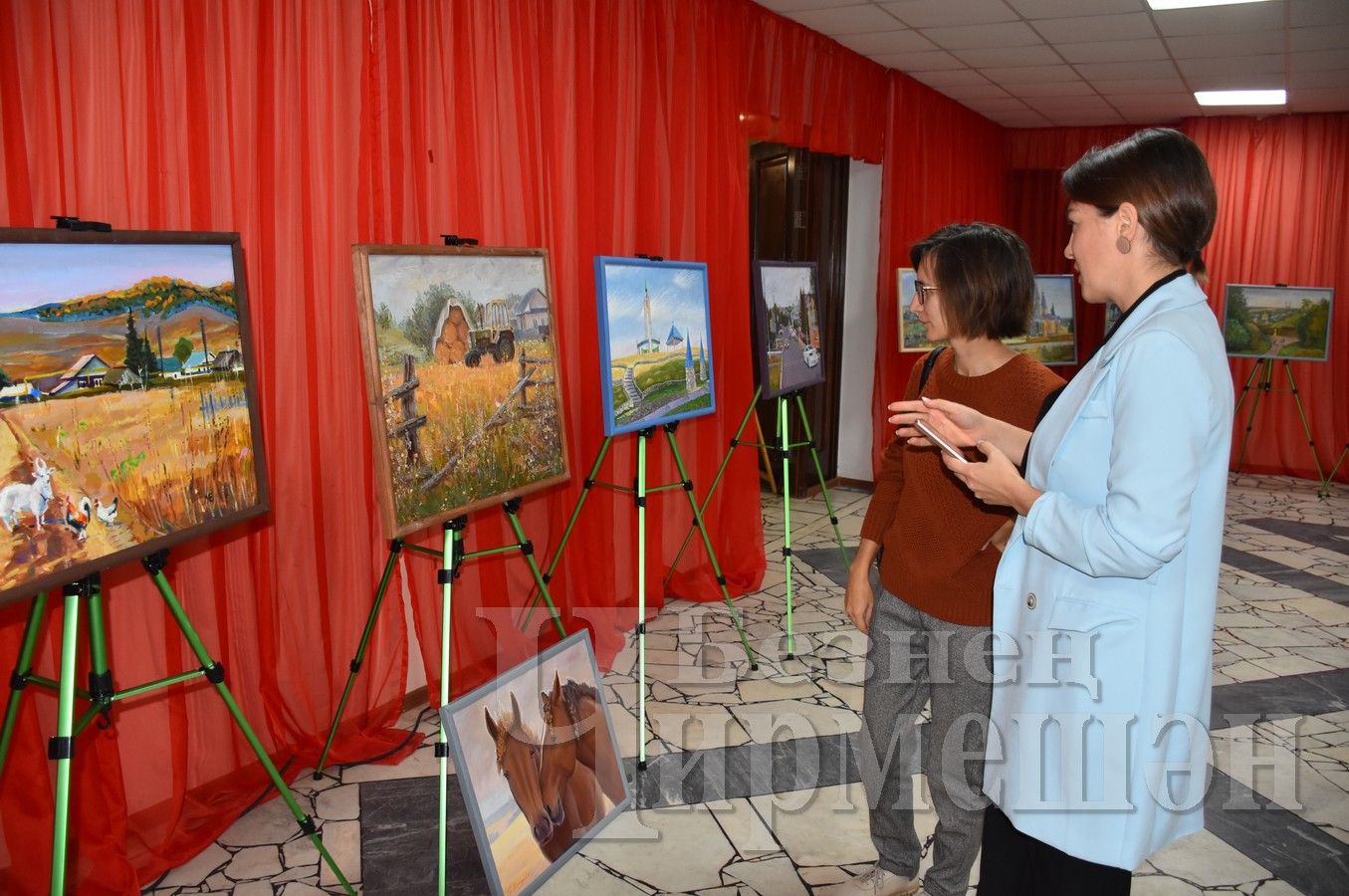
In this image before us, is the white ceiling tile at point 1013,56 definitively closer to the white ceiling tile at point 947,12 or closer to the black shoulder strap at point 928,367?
the white ceiling tile at point 947,12

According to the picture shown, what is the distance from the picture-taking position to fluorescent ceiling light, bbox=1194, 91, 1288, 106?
6453mm

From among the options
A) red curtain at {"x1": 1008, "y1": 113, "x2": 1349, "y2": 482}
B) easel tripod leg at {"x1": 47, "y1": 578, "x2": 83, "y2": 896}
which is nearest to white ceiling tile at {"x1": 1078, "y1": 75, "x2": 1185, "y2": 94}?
red curtain at {"x1": 1008, "y1": 113, "x2": 1349, "y2": 482}

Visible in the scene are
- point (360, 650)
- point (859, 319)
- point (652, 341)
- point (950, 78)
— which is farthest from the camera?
point (859, 319)

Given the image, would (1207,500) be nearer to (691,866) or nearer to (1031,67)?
(691,866)

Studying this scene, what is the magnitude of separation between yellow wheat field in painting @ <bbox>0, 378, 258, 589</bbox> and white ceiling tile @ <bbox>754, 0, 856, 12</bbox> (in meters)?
→ 3.42

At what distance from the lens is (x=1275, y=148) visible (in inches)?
292

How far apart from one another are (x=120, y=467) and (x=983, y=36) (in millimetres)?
4773

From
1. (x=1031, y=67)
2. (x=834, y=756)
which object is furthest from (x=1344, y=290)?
(x=834, y=756)

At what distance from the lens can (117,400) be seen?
5.66 feet

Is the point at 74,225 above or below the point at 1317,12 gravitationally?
below

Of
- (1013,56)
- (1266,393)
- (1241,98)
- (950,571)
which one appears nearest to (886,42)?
→ (1013,56)

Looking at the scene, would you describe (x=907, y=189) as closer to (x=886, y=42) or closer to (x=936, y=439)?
(x=886, y=42)

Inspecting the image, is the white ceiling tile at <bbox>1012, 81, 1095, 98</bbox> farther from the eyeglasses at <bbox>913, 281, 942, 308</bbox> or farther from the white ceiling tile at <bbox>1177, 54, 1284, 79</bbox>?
the eyeglasses at <bbox>913, 281, 942, 308</bbox>

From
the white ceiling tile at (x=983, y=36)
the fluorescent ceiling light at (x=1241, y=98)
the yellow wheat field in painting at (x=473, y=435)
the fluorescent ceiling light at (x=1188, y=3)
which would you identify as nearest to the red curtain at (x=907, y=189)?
the white ceiling tile at (x=983, y=36)
